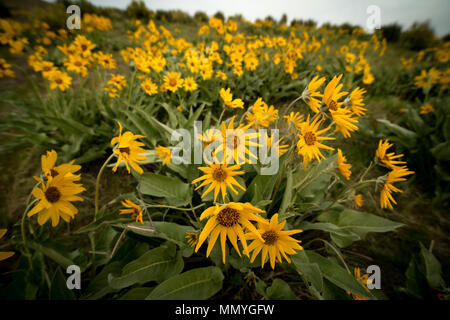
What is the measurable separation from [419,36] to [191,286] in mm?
11834

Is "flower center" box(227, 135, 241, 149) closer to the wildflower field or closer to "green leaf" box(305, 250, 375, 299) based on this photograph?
the wildflower field

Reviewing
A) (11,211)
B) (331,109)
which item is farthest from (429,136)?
(11,211)

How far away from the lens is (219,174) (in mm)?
877

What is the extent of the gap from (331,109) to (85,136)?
7.91ft

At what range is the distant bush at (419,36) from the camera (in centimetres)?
739

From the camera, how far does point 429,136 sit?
7.39 ft

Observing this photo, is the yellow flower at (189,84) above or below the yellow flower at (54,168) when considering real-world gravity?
above

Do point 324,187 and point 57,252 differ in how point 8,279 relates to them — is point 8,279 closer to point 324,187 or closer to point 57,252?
point 57,252

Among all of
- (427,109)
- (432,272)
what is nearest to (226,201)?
(432,272)

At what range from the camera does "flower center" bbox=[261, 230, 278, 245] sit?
0.86 meters

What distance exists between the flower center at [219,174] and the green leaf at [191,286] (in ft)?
1.89

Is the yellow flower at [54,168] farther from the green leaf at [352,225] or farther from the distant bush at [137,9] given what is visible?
the distant bush at [137,9]

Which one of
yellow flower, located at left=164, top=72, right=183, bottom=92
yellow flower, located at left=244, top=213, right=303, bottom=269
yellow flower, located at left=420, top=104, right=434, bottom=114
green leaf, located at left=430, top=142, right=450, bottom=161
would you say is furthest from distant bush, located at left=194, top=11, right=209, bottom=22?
yellow flower, located at left=244, top=213, right=303, bottom=269

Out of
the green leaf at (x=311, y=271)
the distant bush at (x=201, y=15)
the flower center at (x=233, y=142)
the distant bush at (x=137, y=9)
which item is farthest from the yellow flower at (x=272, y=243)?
the distant bush at (x=201, y=15)
